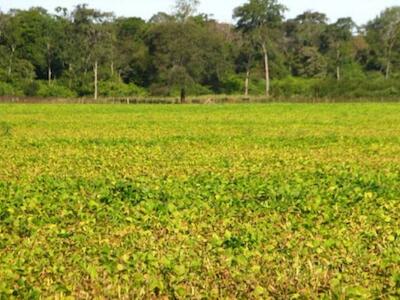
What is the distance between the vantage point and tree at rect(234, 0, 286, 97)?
101 metres

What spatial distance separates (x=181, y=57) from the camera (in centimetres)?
9081

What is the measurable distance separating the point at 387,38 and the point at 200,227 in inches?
4176

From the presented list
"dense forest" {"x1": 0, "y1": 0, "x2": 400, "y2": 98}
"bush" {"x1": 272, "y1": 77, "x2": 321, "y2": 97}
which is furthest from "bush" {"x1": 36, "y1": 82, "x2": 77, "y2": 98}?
"bush" {"x1": 272, "y1": 77, "x2": 321, "y2": 97}

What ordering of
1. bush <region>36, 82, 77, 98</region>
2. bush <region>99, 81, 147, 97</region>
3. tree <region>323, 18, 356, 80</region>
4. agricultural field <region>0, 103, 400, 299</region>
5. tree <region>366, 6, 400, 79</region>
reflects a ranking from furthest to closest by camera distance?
tree <region>323, 18, 356, 80</region>, tree <region>366, 6, 400, 79</region>, bush <region>99, 81, 147, 97</region>, bush <region>36, 82, 77, 98</region>, agricultural field <region>0, 103, 400, 299</region>

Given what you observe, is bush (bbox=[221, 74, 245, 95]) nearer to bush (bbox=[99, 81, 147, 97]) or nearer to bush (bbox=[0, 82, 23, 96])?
bush (bbox=[99, 81, 147, 97])

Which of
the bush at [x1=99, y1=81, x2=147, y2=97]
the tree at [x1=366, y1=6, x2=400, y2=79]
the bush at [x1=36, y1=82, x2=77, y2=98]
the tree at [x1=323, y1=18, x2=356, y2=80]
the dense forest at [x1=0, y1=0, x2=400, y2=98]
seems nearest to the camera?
the dense forest at [x1=0, y1=0, x2=400, y2=98]

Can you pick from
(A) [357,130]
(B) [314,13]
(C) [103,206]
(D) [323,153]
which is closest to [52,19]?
(B) [314,13]

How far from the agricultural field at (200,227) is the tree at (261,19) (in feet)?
276

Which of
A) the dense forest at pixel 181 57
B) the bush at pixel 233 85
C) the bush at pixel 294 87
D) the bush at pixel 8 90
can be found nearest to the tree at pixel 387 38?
the dense forest at pixel 181 57

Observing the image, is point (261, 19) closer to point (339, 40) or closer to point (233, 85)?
point (233, 85)

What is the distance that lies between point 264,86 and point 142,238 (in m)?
97.9

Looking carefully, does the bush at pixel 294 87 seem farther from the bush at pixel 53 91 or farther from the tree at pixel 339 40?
the bush at pixel 53 91

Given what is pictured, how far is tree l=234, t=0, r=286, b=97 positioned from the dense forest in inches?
5.7

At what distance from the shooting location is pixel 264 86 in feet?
345
